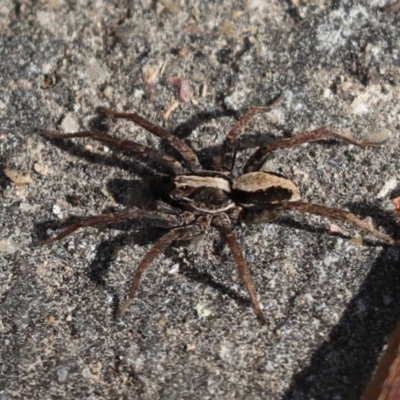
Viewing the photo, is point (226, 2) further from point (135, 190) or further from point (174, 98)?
point (135, 190)

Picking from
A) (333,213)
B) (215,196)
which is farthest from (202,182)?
(333,213)

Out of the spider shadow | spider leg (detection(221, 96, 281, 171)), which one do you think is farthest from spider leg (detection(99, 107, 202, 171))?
the spider shadow

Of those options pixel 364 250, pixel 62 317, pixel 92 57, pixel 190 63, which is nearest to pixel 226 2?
pixel 190 63

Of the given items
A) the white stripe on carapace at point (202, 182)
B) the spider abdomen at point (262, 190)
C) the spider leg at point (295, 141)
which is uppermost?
the spider leg at point (295, 141)

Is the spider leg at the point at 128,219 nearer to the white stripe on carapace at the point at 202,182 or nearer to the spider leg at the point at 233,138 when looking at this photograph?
the white stripe on carapace at the point at 202,182

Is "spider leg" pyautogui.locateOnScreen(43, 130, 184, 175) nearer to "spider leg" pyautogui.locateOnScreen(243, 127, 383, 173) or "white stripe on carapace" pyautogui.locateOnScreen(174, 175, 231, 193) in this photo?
"white stripe on carapace" pyautogui.locateOnScreen(174, 175, 231, 193)

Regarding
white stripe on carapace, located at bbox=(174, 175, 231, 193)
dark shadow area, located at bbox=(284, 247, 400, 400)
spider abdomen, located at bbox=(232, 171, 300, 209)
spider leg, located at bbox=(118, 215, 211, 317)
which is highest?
white stripe on carapace, located at bbox=(174, 175, 231, 193)

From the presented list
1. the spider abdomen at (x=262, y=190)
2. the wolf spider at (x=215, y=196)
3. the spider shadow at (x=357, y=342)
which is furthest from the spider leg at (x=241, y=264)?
the spider shadow at (x=357, y=342)

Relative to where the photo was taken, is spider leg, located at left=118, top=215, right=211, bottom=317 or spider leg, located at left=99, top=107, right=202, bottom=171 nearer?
spider leg, located at left=118, top=215, right=211, bottom=317
